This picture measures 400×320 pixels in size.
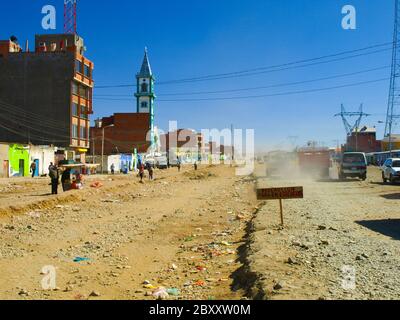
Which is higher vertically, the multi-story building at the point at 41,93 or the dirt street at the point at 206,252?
the multi-story building at the point at 41,93

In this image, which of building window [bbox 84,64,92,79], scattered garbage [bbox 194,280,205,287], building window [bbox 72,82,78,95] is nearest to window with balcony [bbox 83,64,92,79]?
building window [bbox 84,64,92,79]

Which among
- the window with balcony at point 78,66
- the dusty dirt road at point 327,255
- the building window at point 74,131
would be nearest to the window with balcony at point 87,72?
the window with balcony at point 78,66

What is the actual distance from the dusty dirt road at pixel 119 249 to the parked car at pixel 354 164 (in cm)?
1521

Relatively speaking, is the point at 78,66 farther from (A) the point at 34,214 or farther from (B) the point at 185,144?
(B) the point at 185,144

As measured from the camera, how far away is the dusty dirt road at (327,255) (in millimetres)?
5910

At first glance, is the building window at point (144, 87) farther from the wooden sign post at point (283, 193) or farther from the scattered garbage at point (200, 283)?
the scattered garbage at point (200, 283)

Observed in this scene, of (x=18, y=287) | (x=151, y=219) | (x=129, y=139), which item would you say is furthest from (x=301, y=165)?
(x=129, y=139)

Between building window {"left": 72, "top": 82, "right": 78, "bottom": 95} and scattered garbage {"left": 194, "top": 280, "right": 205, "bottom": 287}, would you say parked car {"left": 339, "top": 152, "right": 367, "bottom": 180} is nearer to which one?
scattered garbage {"left": 194, "top": 280, "right": 205, "bottom": 287}

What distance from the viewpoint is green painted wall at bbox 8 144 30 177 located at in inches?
1527

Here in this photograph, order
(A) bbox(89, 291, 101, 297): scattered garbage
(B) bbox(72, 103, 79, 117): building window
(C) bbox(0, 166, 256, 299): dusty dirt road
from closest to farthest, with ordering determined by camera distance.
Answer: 1. (A) bbox(89, 291, 101, 297): scattered garbage
2. (C) bbox(0, 166, 256, 299): dusty dirt road
3. (B) bbox(72, 103, 79, 117): building window

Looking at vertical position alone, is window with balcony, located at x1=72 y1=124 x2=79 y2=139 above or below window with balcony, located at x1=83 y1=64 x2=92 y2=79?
below

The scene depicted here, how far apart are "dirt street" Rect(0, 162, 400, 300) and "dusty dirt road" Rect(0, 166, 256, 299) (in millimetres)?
29

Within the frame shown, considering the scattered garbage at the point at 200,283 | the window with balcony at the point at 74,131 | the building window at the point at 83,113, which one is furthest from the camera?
the building window at the point at 83,113

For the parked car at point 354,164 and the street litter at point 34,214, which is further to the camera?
the parked car at point 354,164
